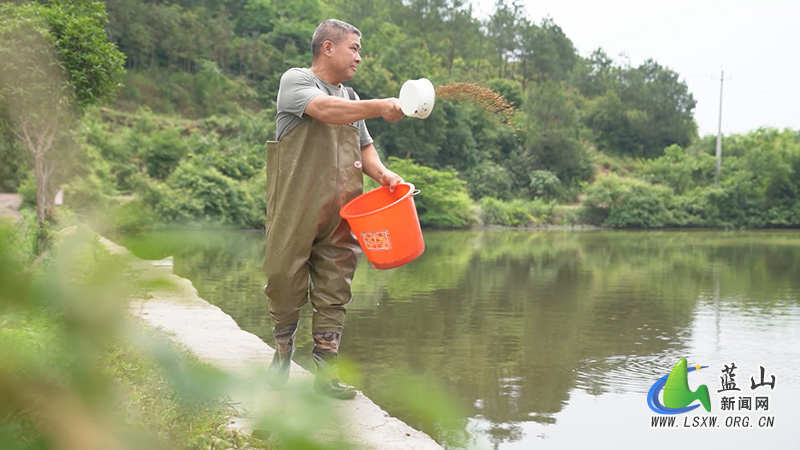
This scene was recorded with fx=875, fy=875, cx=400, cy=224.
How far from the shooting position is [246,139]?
3322 cm

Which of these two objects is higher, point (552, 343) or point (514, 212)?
point (552, 343)

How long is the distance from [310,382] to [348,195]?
2.46 m

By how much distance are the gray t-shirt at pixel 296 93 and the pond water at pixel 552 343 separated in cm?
68

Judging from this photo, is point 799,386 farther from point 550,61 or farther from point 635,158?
point 550,61

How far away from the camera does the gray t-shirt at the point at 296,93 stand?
3.19m

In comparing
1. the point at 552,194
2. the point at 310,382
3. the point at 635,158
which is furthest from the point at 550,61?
the point at 310,382

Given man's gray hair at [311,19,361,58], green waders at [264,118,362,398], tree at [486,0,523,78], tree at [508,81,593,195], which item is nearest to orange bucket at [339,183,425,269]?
green waders at [264,118,362,398]

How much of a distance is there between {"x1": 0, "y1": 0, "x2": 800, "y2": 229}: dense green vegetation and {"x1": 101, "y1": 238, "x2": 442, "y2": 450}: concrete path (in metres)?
20.4

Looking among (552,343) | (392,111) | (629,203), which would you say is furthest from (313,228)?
(629,203)

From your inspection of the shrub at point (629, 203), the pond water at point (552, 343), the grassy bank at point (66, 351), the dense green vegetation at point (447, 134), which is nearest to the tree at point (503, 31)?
the dense green vegetation at point (447, 134)

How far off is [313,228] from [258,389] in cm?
249

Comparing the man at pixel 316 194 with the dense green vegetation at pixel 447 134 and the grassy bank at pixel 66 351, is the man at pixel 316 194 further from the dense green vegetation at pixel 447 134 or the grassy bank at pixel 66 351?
the dense green vegetation at pixel 447 134

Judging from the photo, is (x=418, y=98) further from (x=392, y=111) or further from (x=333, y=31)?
(x=333, y=31)

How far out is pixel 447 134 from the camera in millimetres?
37812
